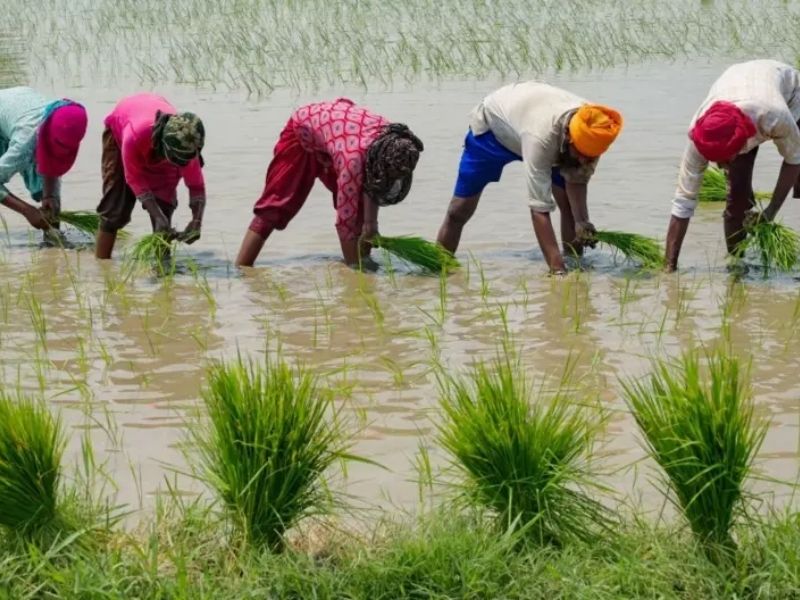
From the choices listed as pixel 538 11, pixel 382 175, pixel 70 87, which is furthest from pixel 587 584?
pixel 538 11

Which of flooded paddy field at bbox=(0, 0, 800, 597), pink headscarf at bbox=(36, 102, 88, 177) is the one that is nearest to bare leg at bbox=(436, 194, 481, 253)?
flooded paddy field at bbox=(0, 0, 800, 597)

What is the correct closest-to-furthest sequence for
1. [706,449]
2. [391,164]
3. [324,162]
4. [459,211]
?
[706,449] < [391,164] < [324,162] < [459,211]

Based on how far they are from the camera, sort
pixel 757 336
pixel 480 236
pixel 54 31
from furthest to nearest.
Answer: pixel 54 31 → pixel 480 236 → pixel 757 336

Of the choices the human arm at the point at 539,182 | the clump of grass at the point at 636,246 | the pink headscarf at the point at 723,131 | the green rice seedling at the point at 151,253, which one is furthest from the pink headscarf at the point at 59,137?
the pink headscarf at the point at 723,131

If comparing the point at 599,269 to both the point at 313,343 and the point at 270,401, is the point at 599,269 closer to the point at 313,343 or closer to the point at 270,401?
the point at 313,343

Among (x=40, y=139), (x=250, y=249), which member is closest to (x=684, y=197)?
(x=250, y=249)

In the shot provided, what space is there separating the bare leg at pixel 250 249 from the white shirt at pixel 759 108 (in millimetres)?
1840

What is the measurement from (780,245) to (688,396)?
282cm

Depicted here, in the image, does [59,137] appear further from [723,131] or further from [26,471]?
[26,471]

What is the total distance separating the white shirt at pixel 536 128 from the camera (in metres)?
5.28

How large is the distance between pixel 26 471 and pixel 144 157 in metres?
2.87

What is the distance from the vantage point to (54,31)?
50.2 feet

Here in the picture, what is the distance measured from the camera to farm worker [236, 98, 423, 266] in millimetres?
5301

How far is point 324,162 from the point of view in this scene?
18.7ft
